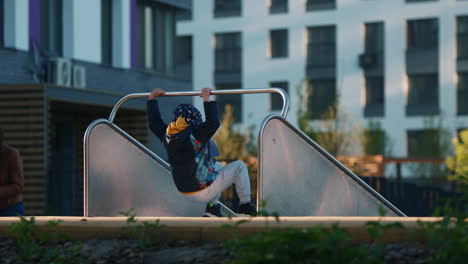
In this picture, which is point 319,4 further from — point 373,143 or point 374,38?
point 373,143

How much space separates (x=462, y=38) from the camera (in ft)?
163

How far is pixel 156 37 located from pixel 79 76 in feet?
18.5

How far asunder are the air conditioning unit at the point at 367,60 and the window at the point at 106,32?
2835cm

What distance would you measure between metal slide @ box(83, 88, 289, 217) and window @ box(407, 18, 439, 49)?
4265 centimetres

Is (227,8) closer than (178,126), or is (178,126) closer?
(178,126)

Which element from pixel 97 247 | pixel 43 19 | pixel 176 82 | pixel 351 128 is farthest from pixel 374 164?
pixel 97 247

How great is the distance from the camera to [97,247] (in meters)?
5.03

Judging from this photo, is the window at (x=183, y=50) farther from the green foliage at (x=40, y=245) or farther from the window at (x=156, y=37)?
the green foliage at (x=40, y=245)

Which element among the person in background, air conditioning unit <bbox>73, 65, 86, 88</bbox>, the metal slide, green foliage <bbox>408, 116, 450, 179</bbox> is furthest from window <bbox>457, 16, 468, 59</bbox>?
the person in background

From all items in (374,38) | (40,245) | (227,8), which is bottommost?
(40,245)

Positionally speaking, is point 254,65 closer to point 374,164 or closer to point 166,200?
point 374,164

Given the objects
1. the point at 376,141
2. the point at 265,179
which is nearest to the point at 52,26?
the point at 265,179

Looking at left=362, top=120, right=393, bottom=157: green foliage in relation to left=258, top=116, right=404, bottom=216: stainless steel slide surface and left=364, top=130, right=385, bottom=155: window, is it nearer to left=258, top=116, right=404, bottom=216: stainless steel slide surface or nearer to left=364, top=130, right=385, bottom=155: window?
left=364, top=130, right=385, bottom=155: window

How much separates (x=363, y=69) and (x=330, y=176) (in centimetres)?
4398
